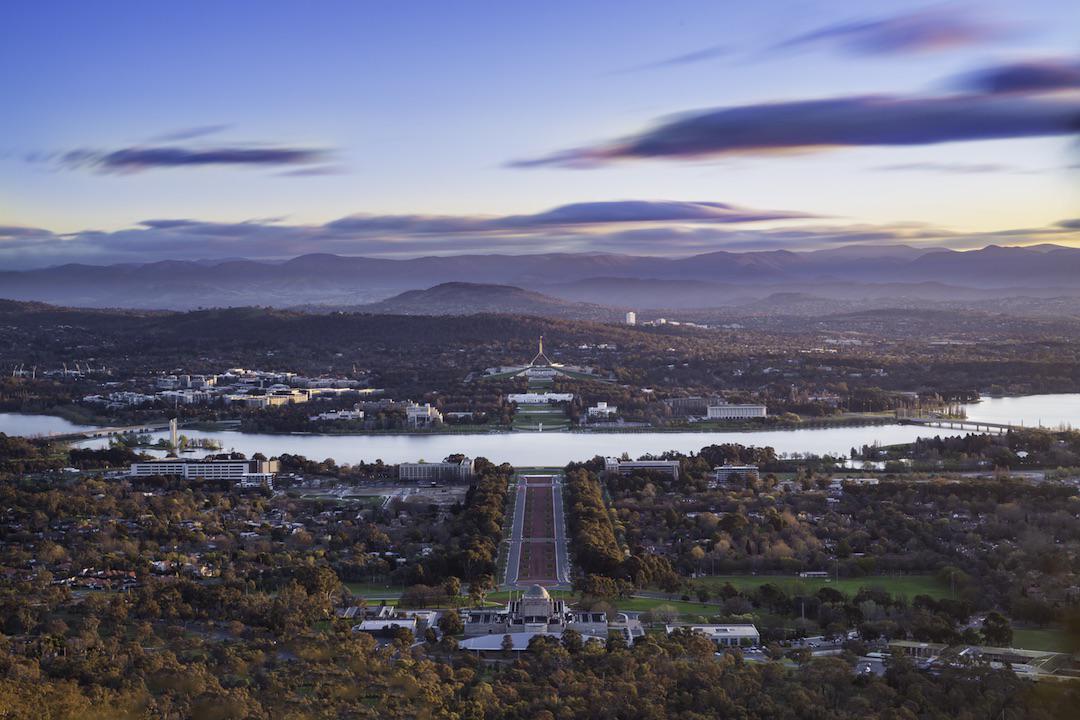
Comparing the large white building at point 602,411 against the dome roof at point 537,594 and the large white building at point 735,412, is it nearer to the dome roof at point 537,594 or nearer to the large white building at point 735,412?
the large white building at point 735,412

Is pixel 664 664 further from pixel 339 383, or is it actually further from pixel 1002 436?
pixel 339 383

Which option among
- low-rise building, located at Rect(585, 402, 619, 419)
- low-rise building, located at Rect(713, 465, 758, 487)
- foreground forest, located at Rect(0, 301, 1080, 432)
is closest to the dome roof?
low-rise building, located at Rect(713, 465, 758, 487)

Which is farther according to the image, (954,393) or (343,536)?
(954,393)

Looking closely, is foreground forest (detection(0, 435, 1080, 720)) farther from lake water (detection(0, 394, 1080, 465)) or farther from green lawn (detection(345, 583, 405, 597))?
lake water (detection(0, 394, 1080, 465))

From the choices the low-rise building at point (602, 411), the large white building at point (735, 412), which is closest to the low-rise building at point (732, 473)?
the large white building at point (735, 412)

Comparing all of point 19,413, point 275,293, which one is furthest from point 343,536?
point 275,293
